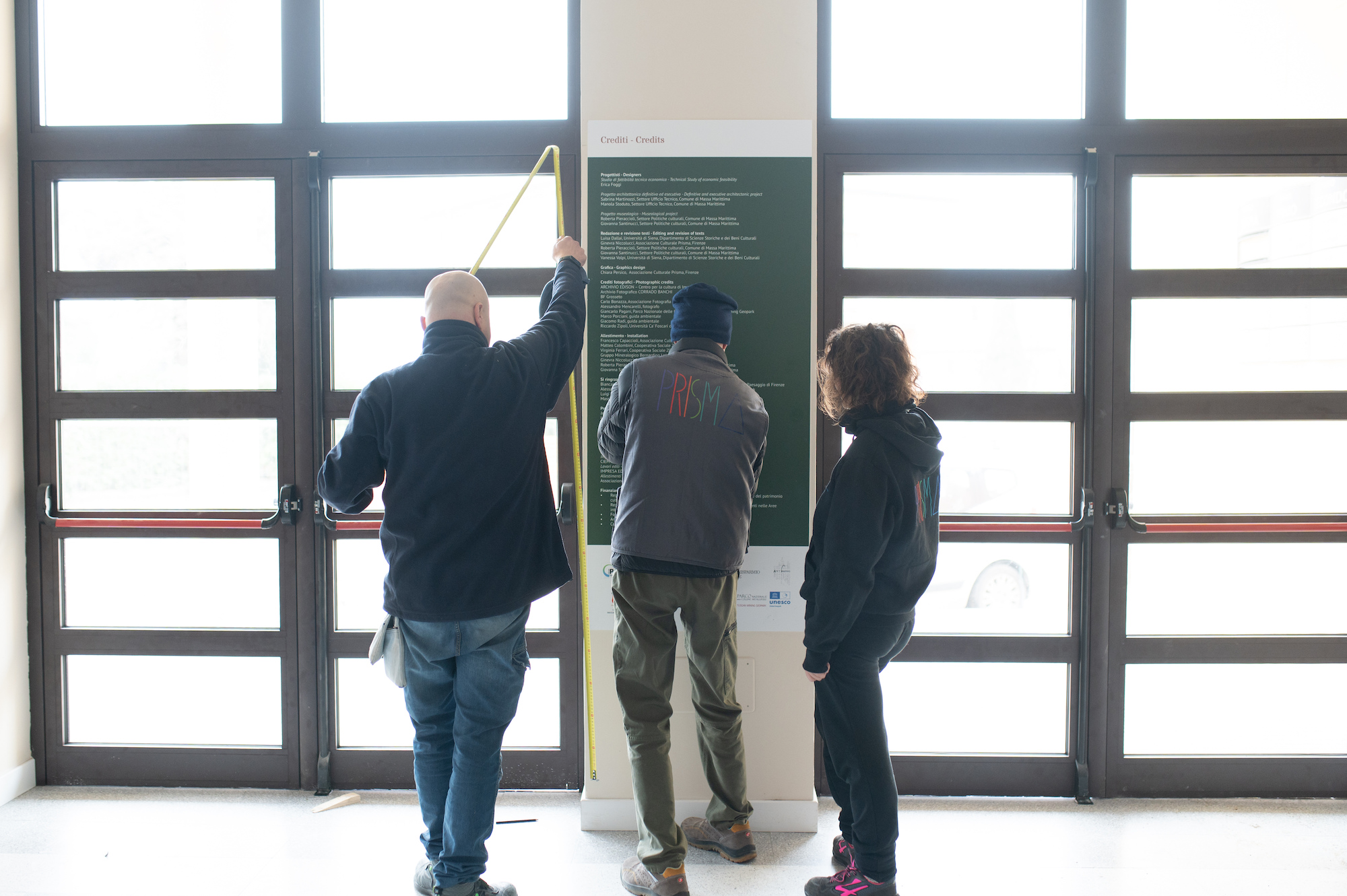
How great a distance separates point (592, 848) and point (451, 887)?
51cm

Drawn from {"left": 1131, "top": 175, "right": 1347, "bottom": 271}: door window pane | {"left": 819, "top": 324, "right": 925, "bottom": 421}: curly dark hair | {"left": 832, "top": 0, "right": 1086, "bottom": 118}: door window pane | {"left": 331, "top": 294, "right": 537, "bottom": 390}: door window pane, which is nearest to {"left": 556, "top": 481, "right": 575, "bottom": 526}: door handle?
{"left": 331, "top": 294, "right": 537, "bottom": 390}: door window pane

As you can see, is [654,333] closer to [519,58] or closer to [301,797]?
[519,58]

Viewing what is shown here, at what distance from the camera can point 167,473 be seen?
2.64 meters

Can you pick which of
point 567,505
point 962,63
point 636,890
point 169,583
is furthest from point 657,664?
point 962,63

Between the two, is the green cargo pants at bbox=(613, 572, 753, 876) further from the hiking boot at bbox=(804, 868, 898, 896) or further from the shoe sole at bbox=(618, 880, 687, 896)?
the hiking boot at bbox=(804, 868, 898, 896)

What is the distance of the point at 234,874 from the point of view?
83.4 inches

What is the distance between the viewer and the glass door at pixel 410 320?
8.37ft

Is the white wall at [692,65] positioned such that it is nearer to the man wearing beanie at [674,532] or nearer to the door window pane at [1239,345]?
the man wearing beanie at [674,532]

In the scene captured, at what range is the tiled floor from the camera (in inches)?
81.7

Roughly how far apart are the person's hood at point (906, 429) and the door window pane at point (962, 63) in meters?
1.25

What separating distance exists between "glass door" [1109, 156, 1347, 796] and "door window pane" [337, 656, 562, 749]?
198cm

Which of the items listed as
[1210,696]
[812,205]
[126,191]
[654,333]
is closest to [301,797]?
[654,333]

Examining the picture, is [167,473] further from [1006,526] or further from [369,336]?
[1006,526]

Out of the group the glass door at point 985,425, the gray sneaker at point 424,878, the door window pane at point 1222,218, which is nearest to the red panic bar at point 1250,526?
the glass door at point 985,425
